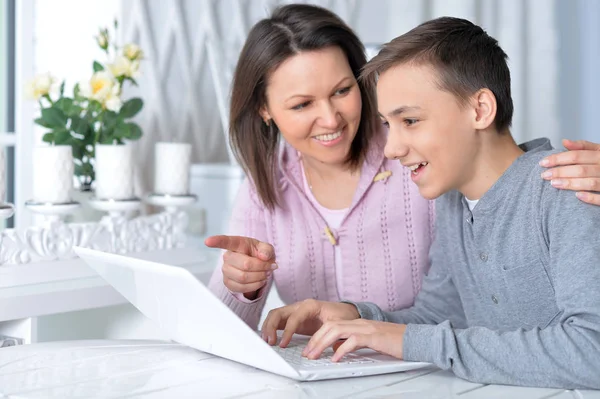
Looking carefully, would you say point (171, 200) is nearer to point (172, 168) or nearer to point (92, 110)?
point (172, 168)

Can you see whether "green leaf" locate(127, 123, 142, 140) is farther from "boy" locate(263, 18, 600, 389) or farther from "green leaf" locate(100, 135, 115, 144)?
"boy" locate(263, 18, 600, 389)

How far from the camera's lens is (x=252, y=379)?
0.99 meters

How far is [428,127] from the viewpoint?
117 cm

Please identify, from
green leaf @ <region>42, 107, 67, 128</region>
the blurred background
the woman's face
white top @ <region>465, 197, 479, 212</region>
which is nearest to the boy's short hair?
white top @ <region>465, 197, 479, 212</region>

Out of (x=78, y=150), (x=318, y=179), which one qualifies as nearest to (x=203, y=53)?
(x=78, y=150)

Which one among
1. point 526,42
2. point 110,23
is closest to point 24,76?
point 110,23

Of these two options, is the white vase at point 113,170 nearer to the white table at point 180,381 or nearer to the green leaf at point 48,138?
the green leaf at point 48,138

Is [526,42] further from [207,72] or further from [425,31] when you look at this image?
[425,31]

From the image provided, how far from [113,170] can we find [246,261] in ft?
1.91

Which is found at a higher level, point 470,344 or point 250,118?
point 250,118

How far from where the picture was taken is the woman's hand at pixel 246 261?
1.29 meters

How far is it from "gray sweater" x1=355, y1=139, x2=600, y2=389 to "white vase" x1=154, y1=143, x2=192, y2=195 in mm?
695

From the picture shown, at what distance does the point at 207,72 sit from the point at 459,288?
3.67 ft

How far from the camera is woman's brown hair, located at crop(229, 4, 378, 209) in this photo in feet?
4.85
